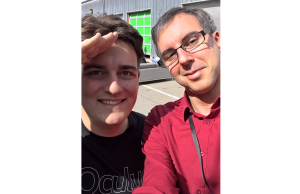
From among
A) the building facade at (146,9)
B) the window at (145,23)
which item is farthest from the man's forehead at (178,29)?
the window at (145,23)

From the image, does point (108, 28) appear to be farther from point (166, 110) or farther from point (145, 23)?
point (145, 23)

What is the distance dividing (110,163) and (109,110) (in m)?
0.40

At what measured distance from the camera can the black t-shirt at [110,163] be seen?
1.38 metres

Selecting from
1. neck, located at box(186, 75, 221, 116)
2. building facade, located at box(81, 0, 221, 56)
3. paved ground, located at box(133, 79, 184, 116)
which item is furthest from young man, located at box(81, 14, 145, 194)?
building facade, located at box(81, 0, 221, 56)

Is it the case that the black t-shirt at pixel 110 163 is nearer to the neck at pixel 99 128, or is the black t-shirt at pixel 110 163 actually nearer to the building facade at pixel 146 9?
the neck at pixel 99 128

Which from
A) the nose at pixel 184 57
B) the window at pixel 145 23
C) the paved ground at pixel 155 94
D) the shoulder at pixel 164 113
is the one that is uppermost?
the window at pixel 145 23

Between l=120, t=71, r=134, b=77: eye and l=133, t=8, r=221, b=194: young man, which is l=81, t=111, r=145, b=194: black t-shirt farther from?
l=120, t=71, r=134, b=77: eye

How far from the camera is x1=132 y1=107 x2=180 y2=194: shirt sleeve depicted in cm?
124

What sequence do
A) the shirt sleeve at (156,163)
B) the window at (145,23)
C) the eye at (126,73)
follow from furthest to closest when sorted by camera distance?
the window at (145,23), the eye at (126,73), the shirt sleeve at (156,163)
